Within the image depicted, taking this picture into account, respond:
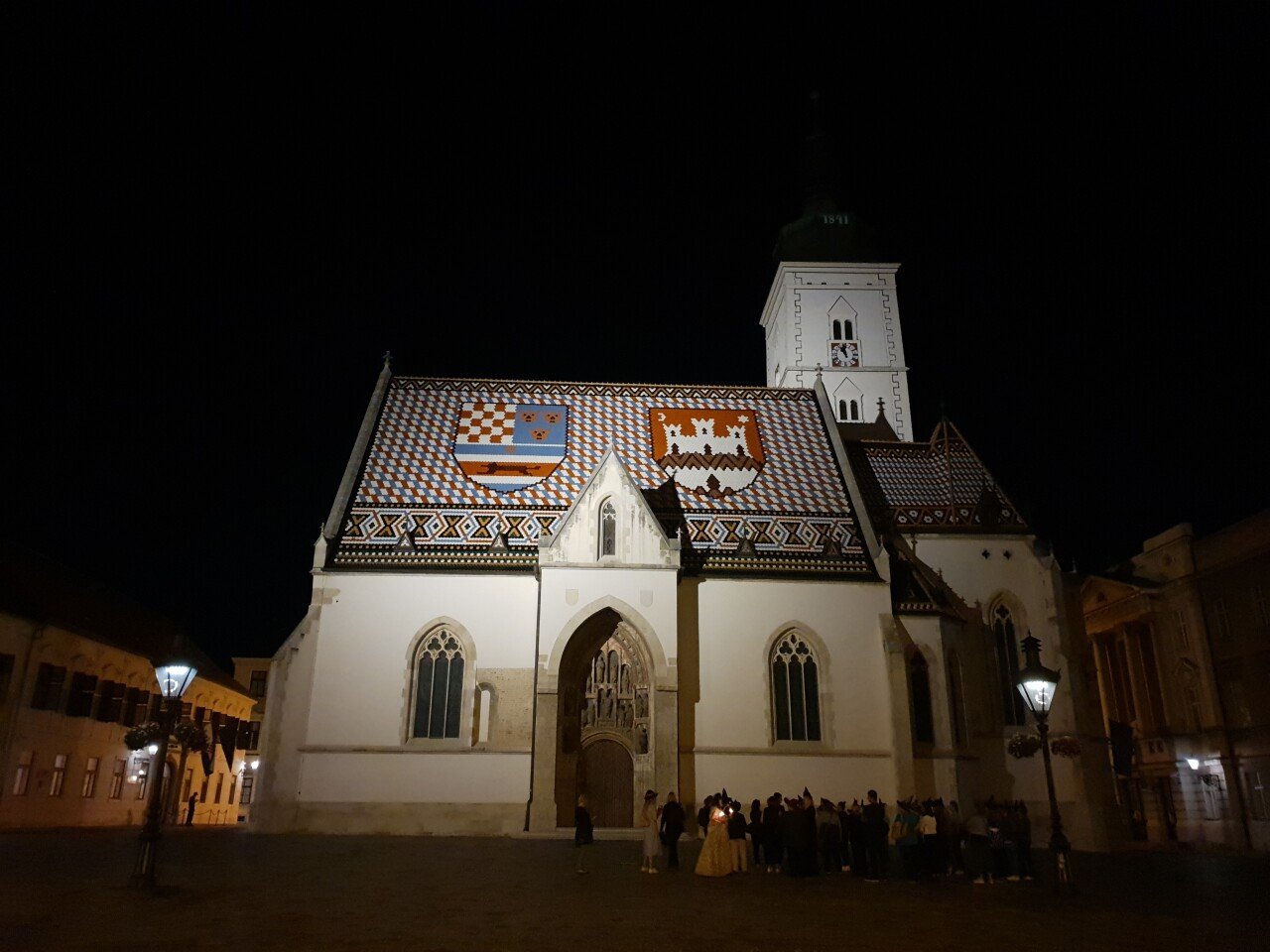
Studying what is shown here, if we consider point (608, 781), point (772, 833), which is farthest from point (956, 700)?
point (772, 833)

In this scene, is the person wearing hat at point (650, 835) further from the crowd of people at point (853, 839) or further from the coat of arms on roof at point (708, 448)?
A: the coat of arms on roof at point (708, 448)

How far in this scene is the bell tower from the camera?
44.6 meters

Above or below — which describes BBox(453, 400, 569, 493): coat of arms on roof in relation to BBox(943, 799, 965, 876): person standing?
above

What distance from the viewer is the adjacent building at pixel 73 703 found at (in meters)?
28.5

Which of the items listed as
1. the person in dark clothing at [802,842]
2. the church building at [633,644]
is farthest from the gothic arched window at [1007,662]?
the person in dark clothing at [802,842]

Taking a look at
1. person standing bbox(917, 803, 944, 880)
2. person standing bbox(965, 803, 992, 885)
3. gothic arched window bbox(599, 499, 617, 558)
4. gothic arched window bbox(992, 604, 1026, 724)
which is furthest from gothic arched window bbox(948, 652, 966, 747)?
gothic arched window bbox(599, 499, 617, 558)

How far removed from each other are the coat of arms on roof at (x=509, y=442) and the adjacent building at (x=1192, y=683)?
18.9 meters

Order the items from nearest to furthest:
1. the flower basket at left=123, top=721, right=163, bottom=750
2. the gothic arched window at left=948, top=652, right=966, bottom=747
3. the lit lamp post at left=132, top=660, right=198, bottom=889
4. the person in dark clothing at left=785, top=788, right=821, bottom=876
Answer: the lit lamp post at left=132, top=660, right=198, bottom=889 < the person in dark clothing at left=785, top=788, right=821, bottom=876 < the gothic arched window at left=948, top=652, right=966, bottom=747 < the flower basket at left=123, top=721, right=163, bottom=750

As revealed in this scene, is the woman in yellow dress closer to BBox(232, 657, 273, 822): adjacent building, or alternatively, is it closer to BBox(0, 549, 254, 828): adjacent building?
BBox(232, 657, 273, 822): adjacent building

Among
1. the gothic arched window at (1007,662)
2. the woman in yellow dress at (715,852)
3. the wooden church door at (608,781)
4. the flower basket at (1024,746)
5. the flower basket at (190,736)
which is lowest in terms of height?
the woman in yellow dress at (715,852)

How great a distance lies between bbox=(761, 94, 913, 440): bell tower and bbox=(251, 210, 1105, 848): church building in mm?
15015

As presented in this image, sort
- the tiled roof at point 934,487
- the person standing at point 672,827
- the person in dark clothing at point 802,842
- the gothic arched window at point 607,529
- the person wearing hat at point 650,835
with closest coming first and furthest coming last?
the person wearing hat at point 650,835
the person in dark clothing at point 802,842
the person standing at point 672,827
the gothic arched window at point 607,529
the tiled roof at point 934,487

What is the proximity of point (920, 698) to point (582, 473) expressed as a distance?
12.2 m

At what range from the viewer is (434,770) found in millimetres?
23578
